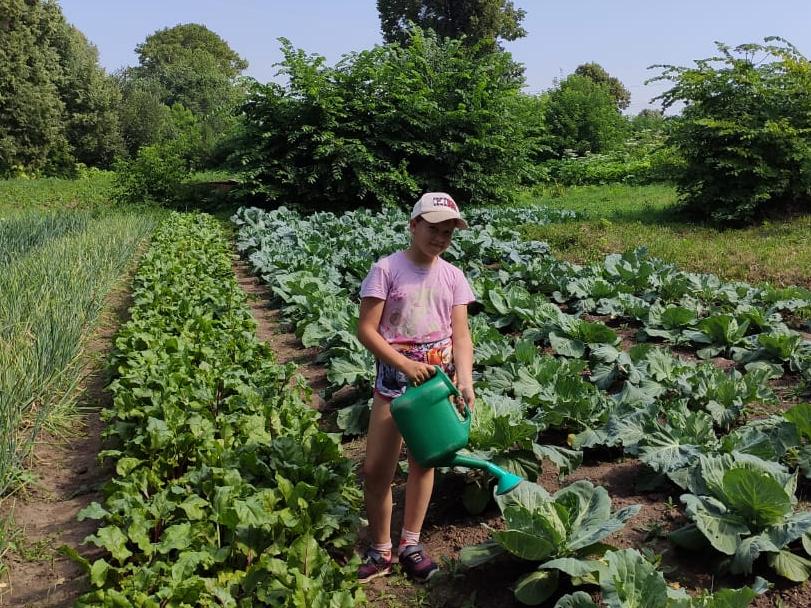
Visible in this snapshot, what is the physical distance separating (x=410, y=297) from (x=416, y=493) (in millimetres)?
787

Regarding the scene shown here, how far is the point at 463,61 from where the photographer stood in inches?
642

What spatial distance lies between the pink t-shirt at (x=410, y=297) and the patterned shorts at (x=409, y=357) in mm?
26

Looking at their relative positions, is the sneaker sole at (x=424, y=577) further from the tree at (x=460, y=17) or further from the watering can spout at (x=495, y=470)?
the tree at (x=460, y=17)

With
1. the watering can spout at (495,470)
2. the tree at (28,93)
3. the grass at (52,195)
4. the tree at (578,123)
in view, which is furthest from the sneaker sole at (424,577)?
the tree at (28,93)

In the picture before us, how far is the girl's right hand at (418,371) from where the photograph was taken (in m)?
2.53

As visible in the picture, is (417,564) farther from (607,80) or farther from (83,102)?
(607,80)

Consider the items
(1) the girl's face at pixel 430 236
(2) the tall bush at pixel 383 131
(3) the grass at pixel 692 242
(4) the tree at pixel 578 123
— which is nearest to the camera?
(1) the girl's face at pixel 430 236

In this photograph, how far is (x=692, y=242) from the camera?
393 inches

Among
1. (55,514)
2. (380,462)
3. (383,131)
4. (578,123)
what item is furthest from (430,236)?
(578,123)

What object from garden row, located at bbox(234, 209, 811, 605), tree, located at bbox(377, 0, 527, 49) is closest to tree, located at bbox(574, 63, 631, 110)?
tree, located at bbox(377, 0, 527, 49)

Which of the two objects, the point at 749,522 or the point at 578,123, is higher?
the point at 578,123

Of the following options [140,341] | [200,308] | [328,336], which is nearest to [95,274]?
[200,308]

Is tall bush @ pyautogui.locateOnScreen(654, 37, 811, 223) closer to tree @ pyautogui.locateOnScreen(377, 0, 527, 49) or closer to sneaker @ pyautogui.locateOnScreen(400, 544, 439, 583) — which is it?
sneaker @ pyautogui.locateOnScreen(400, 544, 439, 583)

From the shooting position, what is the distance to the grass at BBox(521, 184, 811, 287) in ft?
26.7
